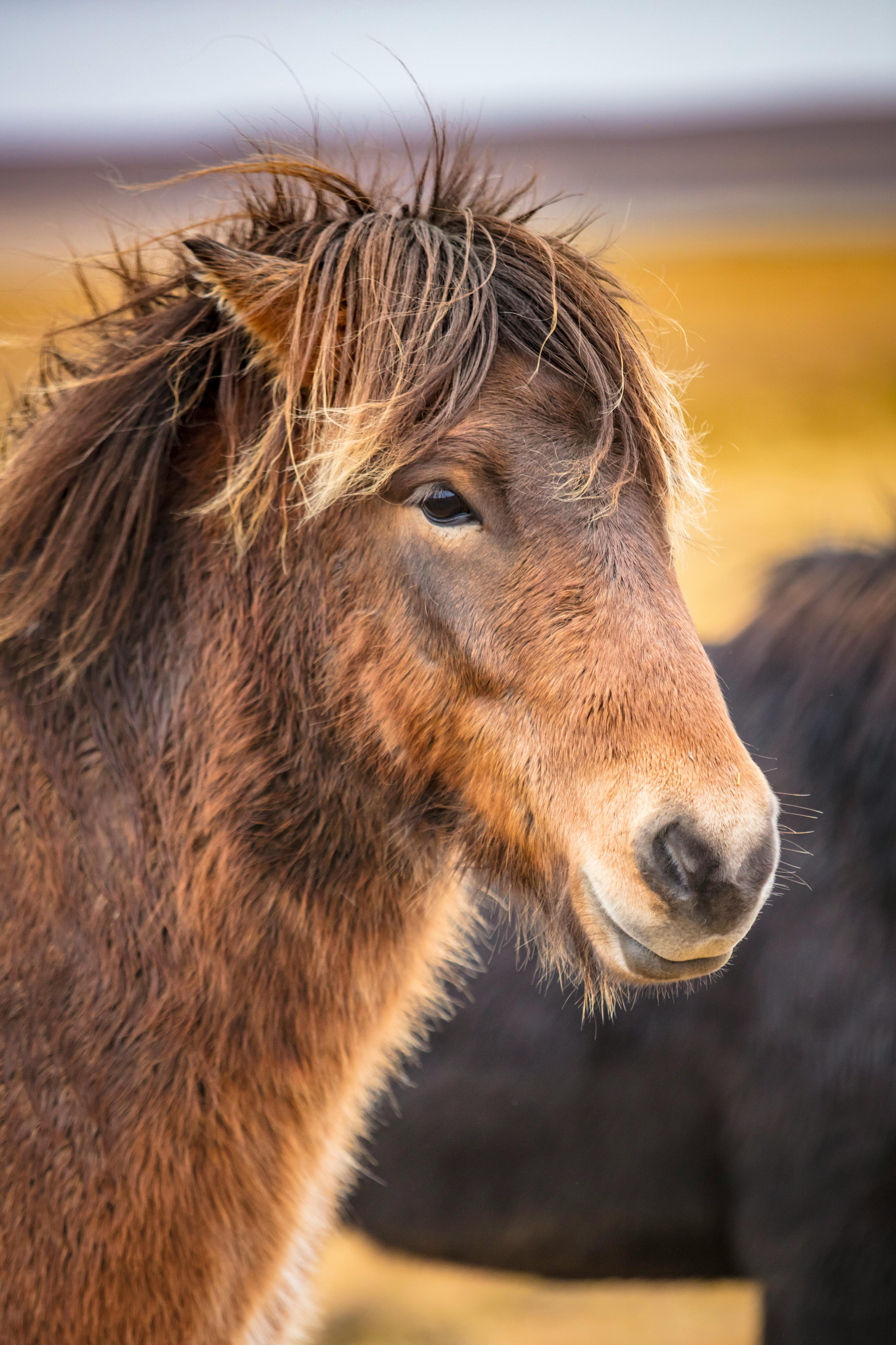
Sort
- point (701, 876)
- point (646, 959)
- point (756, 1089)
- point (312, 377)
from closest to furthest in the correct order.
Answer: point (701, 876)
point (646, 959)
point (312, 377)
point (756, 1089)

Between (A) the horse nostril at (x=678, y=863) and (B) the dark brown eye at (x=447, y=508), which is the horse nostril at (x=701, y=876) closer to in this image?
(A) the horse nostril at (x=678, y=863)

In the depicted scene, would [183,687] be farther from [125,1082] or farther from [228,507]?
[125,1082]

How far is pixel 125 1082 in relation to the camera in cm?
178

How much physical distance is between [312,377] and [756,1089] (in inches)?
92.1

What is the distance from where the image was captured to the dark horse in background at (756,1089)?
267 centimetres

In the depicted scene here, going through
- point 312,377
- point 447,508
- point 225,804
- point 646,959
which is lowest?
point 646,959

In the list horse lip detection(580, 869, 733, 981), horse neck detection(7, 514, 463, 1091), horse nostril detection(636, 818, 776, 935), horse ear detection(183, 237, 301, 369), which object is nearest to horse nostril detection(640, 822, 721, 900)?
horse nostril detection(636, 818, 776, 935)

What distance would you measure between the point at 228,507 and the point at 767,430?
20277mm

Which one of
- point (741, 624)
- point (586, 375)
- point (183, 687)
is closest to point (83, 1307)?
point (183, 687)

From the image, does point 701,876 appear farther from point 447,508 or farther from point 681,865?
point 447,508

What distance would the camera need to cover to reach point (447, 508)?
170 cm

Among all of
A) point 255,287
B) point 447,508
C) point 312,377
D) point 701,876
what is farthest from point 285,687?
point 701,876

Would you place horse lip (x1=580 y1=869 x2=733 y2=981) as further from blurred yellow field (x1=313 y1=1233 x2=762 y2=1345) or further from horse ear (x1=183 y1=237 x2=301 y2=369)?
blurred yellow field (x1=313 y1=1233 x2=762 y2=1345)

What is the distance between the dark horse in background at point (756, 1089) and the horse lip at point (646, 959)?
51.1 inches
